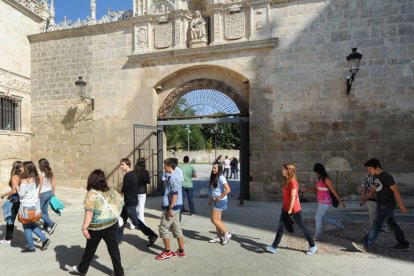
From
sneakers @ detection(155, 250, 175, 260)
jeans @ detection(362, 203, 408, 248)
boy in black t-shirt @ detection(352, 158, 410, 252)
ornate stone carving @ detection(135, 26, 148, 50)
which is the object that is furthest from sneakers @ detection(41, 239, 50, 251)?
ornate stone carving @ detection(135, 26, 148, 50)

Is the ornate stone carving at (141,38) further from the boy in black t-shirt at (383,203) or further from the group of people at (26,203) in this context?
the boy in black t-shirt at (383,203)

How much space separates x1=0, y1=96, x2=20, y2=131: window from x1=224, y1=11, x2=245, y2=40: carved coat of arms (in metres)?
8.36

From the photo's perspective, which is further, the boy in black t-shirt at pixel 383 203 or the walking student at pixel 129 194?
the walking student at pixel 129 194

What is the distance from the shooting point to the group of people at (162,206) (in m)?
4.09

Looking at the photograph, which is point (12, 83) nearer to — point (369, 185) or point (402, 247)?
point (369, 185)

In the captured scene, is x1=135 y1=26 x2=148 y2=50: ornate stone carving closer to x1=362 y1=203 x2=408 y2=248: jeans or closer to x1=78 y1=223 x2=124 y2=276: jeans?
x1=78 y1=223 x2=124 y2=276: jeans

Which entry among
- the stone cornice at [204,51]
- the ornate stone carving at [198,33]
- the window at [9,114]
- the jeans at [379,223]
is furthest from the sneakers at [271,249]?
the window at [9,114]

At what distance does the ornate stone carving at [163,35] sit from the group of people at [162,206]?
6081 millimetres

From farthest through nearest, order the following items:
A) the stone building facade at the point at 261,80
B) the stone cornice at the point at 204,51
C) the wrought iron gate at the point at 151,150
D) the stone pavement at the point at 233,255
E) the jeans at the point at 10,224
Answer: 1. the wrought iron gate at the point at 151,150
2. the stone cornice at the point at 204,51
3. the stone building facade at the point at 261,80
4. the jeans at the point at 10,224
5. the stone pavement at the point at 233,255

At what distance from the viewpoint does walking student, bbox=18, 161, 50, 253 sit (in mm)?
5055

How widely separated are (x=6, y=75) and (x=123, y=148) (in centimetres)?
507

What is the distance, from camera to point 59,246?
18.1 feet

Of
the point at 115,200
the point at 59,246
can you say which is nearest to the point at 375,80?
the point at 115,200

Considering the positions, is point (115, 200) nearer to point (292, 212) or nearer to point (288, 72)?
→ point (292, 212)
